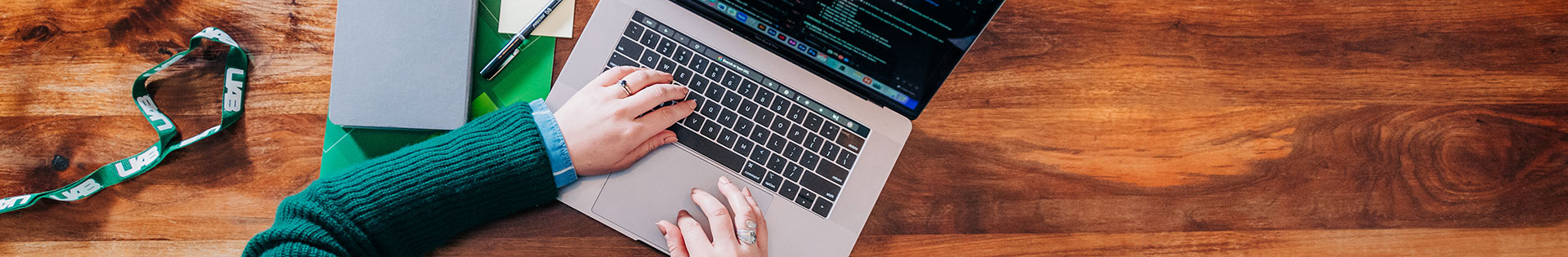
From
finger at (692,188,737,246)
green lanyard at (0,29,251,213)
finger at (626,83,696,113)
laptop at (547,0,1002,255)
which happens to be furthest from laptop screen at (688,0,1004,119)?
green lanyard at (0,29,251,213)

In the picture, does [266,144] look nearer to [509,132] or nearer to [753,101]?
[509,132]

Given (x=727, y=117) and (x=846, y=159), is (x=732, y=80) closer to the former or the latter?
(x=727, y=117)

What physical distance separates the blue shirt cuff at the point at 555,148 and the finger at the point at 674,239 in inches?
5.2

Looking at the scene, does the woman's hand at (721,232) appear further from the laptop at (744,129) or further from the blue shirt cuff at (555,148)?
the blue shirt cuff at (555,148)

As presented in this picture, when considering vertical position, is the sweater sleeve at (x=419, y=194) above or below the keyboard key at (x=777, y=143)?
below

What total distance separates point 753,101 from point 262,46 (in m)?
0.67

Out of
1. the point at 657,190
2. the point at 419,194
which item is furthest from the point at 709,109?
the point at 419,194

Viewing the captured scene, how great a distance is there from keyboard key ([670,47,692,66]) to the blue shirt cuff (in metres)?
0.17

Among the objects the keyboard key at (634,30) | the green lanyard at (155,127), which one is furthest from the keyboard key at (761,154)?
the green lanyard at (155,127)

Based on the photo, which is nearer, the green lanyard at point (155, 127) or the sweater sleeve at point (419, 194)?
the sweater sleeve at point (419, 194)

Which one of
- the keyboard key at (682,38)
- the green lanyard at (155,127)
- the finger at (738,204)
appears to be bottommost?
Result: the green lanyard at (155,127)

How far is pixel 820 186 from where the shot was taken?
1.00m

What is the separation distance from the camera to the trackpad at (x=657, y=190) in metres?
0.99

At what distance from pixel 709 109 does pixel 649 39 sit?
0.40 feet
